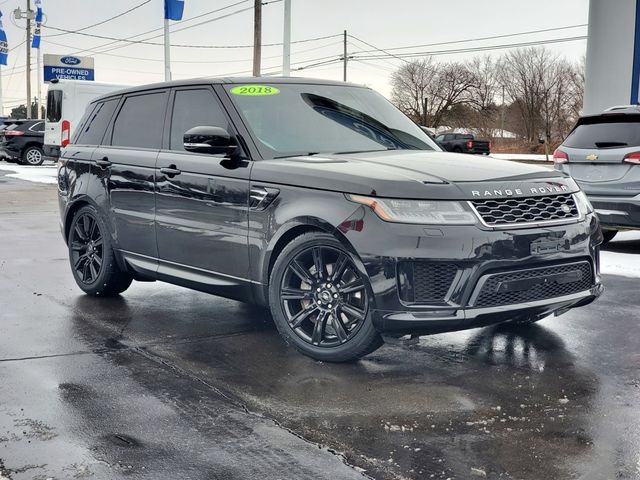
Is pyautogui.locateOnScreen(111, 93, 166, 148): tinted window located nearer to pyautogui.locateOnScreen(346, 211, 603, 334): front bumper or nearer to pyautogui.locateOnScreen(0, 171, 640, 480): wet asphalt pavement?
pyautogui.locateOnScreen(0, 171, 640, 480): wet asphalt pavement

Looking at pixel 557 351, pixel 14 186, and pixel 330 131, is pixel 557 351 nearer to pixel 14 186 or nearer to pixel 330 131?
pixel 330 131

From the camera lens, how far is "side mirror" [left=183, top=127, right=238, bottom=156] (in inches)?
213

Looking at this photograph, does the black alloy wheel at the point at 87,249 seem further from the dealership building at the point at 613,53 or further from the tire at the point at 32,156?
the tire at the point at 32,156

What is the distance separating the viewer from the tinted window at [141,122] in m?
6.50

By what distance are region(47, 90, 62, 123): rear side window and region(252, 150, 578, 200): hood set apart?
82.9ft

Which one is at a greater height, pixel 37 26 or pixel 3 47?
pixel 37 26

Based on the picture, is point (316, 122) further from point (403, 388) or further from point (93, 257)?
point (93, 257)

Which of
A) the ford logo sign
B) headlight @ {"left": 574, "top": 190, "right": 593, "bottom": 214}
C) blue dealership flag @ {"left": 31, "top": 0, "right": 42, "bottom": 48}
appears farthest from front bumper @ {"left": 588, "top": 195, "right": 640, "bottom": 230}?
blue dealership flag @ {"left": 31, "top": 0, "right": 42, "bottom": 48}

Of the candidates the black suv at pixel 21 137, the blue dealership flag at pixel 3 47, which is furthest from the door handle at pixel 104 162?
the blue dealership flag at pixel 3 47

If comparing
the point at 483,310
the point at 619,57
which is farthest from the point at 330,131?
the point at 619,57

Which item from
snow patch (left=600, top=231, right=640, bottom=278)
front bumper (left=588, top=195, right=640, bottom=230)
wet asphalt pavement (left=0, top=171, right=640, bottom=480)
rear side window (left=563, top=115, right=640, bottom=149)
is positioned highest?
rear side window (left=563, top=115, right=640, bottom=149)

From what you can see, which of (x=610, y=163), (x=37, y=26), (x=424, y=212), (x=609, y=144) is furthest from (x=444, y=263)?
(x=37, y=26)

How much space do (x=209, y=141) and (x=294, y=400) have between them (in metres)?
1.86

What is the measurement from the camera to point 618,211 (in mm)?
9445
